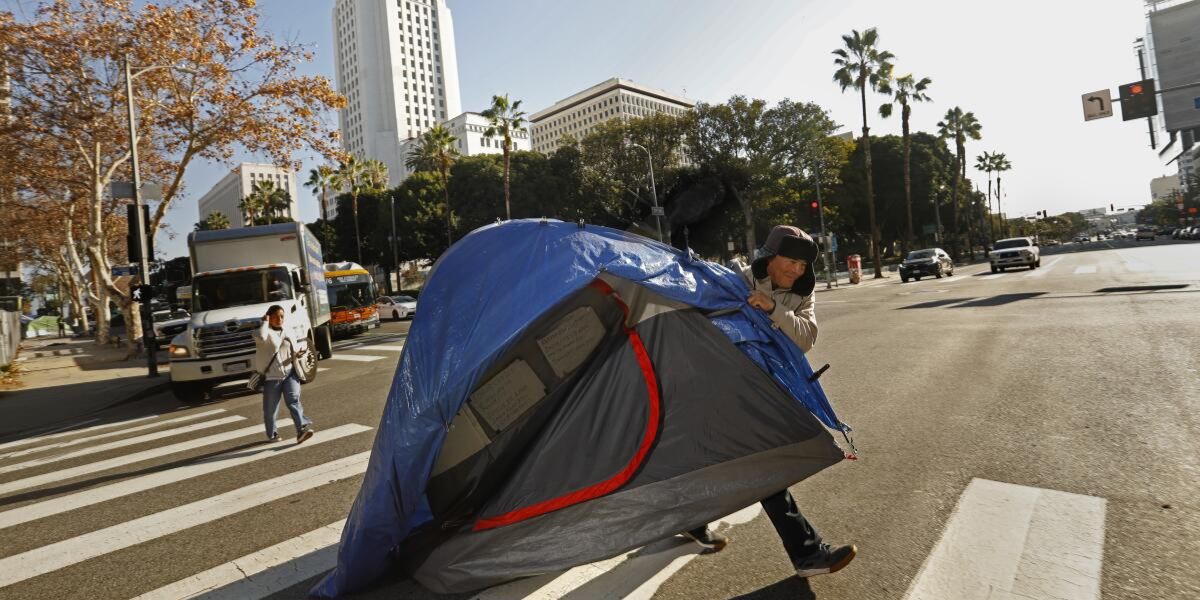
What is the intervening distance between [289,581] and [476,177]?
47.1 meters

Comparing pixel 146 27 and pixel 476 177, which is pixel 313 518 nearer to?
pixel 146 27

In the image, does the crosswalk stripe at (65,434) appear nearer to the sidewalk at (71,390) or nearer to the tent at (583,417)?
the sidewalk at (71,390)

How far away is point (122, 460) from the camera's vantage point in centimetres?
684

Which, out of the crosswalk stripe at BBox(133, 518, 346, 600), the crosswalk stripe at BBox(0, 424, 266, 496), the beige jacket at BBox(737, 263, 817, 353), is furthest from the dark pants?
the crosswalk stripe at BBox(0, 424, 266, 496)

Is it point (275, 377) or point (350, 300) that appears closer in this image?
point (275, 377)

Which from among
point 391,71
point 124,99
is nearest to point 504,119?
point 124,99

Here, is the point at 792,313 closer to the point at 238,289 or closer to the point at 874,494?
the point at 874,494

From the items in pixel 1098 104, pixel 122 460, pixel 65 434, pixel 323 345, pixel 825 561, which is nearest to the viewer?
pixel 825 561

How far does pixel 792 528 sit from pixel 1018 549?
1.10 m

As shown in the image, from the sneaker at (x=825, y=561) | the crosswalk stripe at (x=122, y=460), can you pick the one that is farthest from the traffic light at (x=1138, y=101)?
→ the crosswalk stripe at (x=122, y=460)

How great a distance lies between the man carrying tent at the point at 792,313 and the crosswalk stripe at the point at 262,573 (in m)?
2.21

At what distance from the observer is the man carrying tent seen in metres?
2.76

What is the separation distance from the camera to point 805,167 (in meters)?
41.5

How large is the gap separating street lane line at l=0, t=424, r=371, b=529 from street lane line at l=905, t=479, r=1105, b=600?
5958 mm
